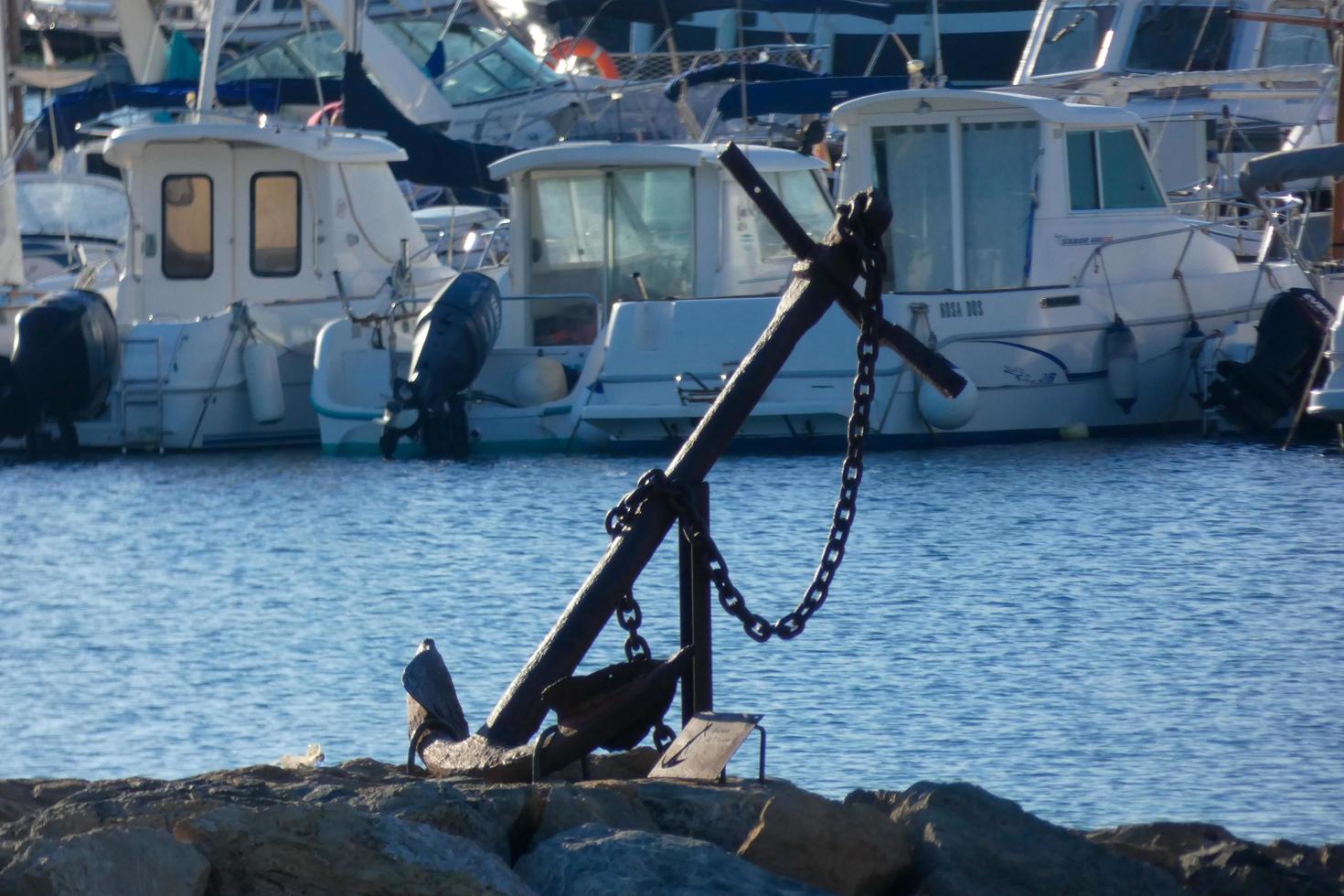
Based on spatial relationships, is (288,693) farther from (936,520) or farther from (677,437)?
(677,437)

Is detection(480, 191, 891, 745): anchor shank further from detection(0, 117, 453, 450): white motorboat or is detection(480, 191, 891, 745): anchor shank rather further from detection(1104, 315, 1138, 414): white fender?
detection(0, 117, 453, 450): white motorboat

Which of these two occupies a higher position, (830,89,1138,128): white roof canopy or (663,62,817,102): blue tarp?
(663,62,817,102): blue tarp

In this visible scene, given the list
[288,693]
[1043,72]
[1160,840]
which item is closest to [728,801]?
[1160,840]

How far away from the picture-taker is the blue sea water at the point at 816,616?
841 centimetres

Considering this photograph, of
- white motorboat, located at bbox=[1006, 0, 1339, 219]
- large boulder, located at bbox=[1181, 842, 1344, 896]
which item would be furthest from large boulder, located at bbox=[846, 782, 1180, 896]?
white motorboat, located at bbox=[1006, 0, 1339, 219]

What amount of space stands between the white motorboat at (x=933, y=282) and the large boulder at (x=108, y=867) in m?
12.3

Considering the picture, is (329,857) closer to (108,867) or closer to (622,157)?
(108,867)

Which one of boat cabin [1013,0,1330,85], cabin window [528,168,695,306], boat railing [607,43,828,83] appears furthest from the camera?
boat railing [607,43,828,83]

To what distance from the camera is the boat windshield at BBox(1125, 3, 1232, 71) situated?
2428 cm

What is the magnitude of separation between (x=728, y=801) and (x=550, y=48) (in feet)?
91.2

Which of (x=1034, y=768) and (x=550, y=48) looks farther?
(x=550, y=48)

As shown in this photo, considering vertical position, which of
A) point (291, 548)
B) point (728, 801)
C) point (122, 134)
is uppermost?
point (122, 134)

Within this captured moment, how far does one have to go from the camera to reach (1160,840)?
614 centimetres

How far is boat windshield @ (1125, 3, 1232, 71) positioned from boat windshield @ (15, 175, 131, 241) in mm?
11666
